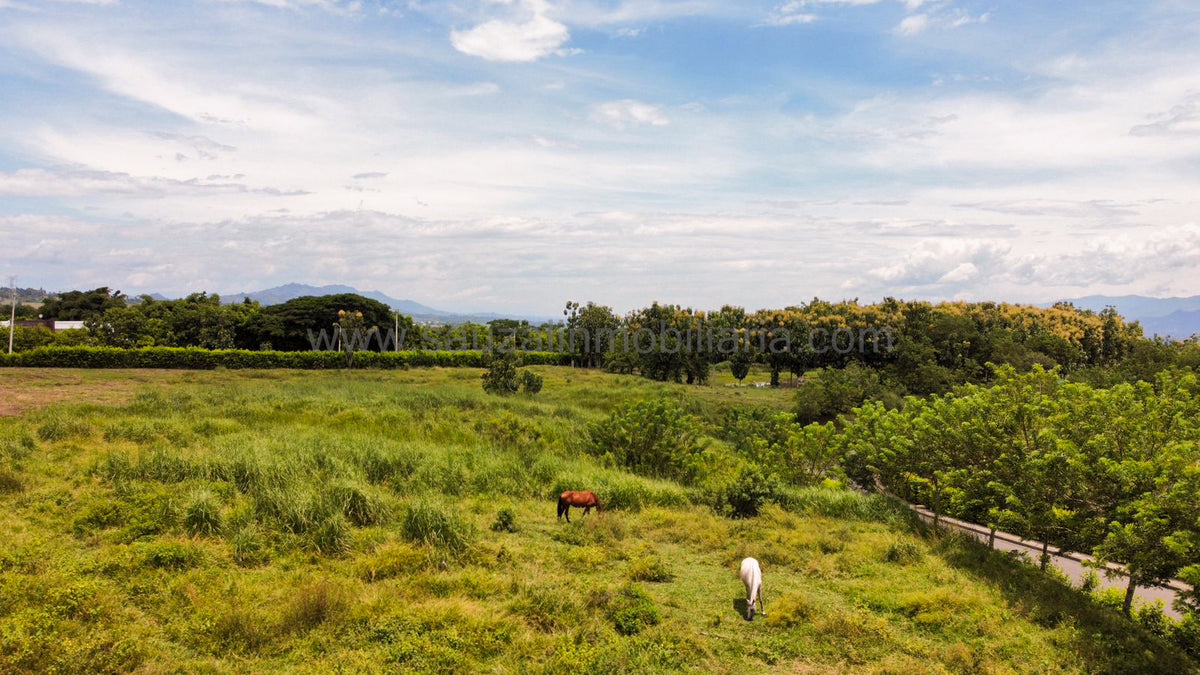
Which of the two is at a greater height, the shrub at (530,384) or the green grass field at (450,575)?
the shrub at (530,384)

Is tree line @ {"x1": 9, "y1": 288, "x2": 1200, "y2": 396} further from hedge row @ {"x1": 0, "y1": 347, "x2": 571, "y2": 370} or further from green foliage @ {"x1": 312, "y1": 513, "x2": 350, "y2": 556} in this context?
green foliage @ {"x1": 312, "y1": 513, "x2": 350, "y2": 556}

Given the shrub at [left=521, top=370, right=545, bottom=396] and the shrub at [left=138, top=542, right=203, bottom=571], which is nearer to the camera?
the shrub at [left=138, top=542, right=203, bottom=571]

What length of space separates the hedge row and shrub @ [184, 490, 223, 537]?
3401cm

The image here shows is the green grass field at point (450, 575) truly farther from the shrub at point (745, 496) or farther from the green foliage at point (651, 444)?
the green foliage at point (651, 444)

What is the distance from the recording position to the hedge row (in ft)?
156

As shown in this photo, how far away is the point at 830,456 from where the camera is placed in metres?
25.1

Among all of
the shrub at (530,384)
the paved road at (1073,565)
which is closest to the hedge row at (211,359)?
the shrub at (530,384)

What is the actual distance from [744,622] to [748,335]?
60352 millimetres

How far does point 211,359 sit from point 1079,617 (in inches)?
2229

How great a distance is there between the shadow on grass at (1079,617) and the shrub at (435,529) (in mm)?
9279

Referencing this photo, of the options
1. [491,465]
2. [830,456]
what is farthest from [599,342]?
[491,465]

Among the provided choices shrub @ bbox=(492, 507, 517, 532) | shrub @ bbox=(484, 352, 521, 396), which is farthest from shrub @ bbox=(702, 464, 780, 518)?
shrub @ bbox=(484, 352, 521, 396)

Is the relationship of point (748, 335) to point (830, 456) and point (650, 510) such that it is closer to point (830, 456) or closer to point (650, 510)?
point (830, 456)

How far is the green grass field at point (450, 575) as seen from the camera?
→ 27.6 ft
